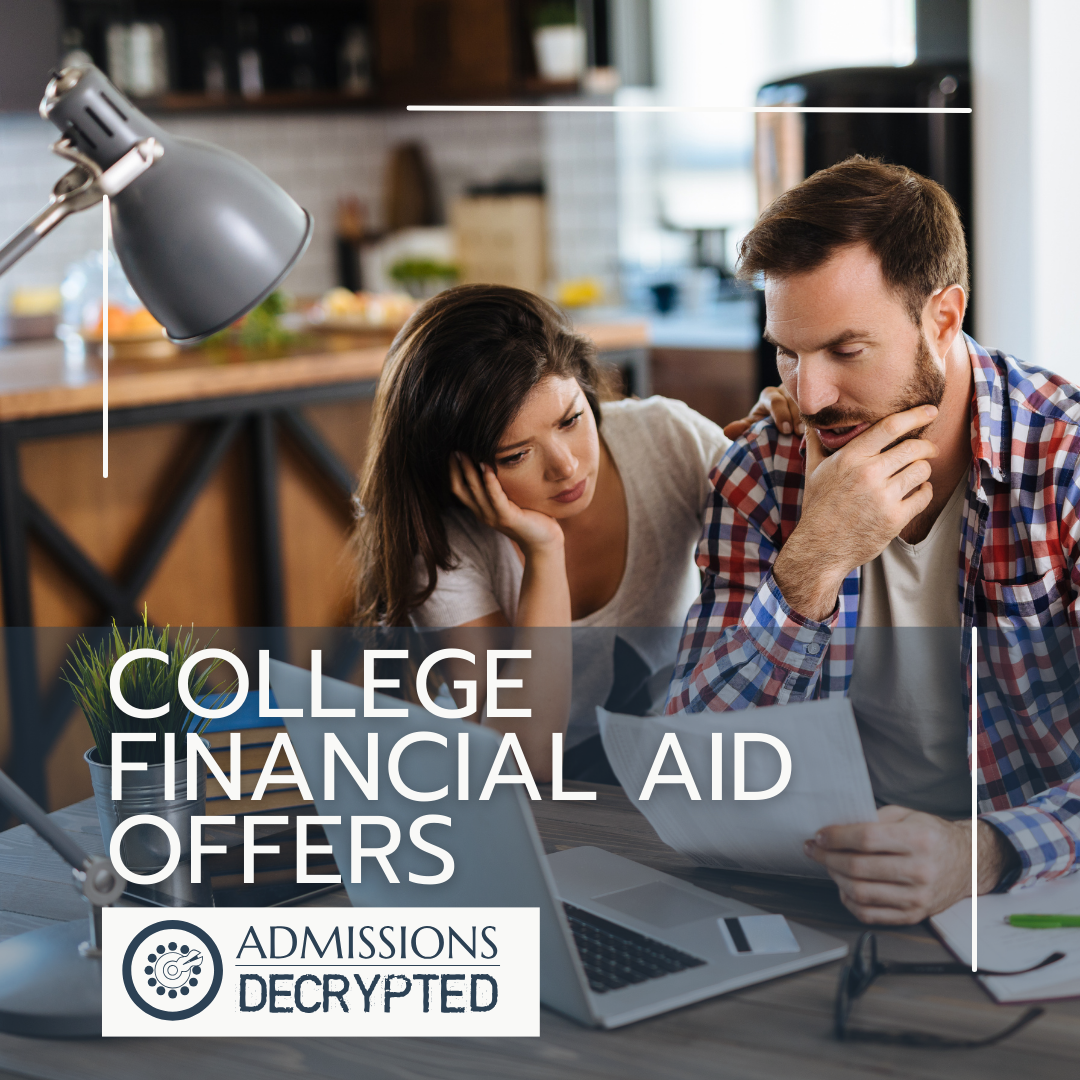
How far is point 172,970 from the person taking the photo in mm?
938

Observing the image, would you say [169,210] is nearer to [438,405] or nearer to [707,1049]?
[438,405]

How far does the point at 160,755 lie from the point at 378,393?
54 cm

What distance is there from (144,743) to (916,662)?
28.7 inches

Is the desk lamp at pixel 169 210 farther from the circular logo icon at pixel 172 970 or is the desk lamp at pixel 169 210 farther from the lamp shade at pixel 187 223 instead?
the circular logo icon at pixel 172 970

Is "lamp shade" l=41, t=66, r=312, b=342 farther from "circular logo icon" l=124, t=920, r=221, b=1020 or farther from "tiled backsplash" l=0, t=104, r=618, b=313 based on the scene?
"tiled backsplash" l=0, t=104, r=618, b=313

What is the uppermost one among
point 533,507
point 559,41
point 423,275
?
point 559,41

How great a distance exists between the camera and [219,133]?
16.8 ft

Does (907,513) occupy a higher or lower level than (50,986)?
higher

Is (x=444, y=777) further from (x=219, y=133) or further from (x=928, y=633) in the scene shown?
(x=219, y=133)

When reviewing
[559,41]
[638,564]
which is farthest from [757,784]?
[559,41]

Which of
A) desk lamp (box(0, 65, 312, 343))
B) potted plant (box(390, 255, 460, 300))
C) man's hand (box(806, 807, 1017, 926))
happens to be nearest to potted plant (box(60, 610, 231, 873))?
desk lamp (box(0, 65, 312, 343))

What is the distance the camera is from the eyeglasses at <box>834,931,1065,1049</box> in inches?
32.5

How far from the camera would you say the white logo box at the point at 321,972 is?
90 cm

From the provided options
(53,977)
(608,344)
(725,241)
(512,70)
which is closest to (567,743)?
(53,977)
